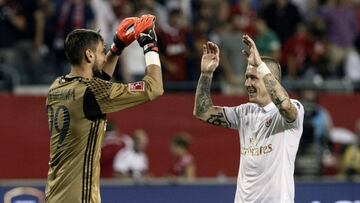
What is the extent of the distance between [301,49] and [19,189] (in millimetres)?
8517

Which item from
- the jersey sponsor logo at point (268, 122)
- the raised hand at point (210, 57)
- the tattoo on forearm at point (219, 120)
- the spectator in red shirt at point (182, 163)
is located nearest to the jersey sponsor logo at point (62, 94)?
Result: the raised hand at point (210, 57)

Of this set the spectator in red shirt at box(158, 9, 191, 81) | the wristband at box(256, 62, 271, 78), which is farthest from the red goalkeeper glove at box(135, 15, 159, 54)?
the spectator in red shirt at box(158, 9, 191, 81)

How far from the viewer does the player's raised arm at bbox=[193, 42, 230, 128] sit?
9.48m

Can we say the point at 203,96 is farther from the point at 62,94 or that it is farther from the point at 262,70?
the point at 62,94

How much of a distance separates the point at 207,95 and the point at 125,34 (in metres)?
1.11

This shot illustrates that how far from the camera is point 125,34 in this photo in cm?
893

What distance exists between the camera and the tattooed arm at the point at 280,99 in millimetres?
8773

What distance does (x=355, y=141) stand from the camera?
59.7ft

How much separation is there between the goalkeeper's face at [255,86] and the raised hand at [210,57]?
43 centimetres

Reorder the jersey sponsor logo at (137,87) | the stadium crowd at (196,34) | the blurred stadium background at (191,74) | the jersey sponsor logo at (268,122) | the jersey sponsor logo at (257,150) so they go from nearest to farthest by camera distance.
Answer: the jersey sponsor logo at (137,87) < the jersey sponsor logo at (257,150) < the jersey sponsor logo at (268,122) < the blurred stadium background at (191,74) < the stadium crowd at (196,34)

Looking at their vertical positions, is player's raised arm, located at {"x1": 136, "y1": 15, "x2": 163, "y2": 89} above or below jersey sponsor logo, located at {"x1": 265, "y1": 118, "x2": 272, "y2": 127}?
above

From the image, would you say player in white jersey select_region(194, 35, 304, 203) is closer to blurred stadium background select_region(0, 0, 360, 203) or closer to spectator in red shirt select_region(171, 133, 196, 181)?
spectator in red shirt select_region(171, 133, 196, 181)

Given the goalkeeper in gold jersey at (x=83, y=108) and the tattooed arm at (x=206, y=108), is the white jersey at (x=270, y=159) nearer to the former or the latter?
the tattooed arm at (x=206, y=108)

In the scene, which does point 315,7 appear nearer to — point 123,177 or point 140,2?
point 140,2
